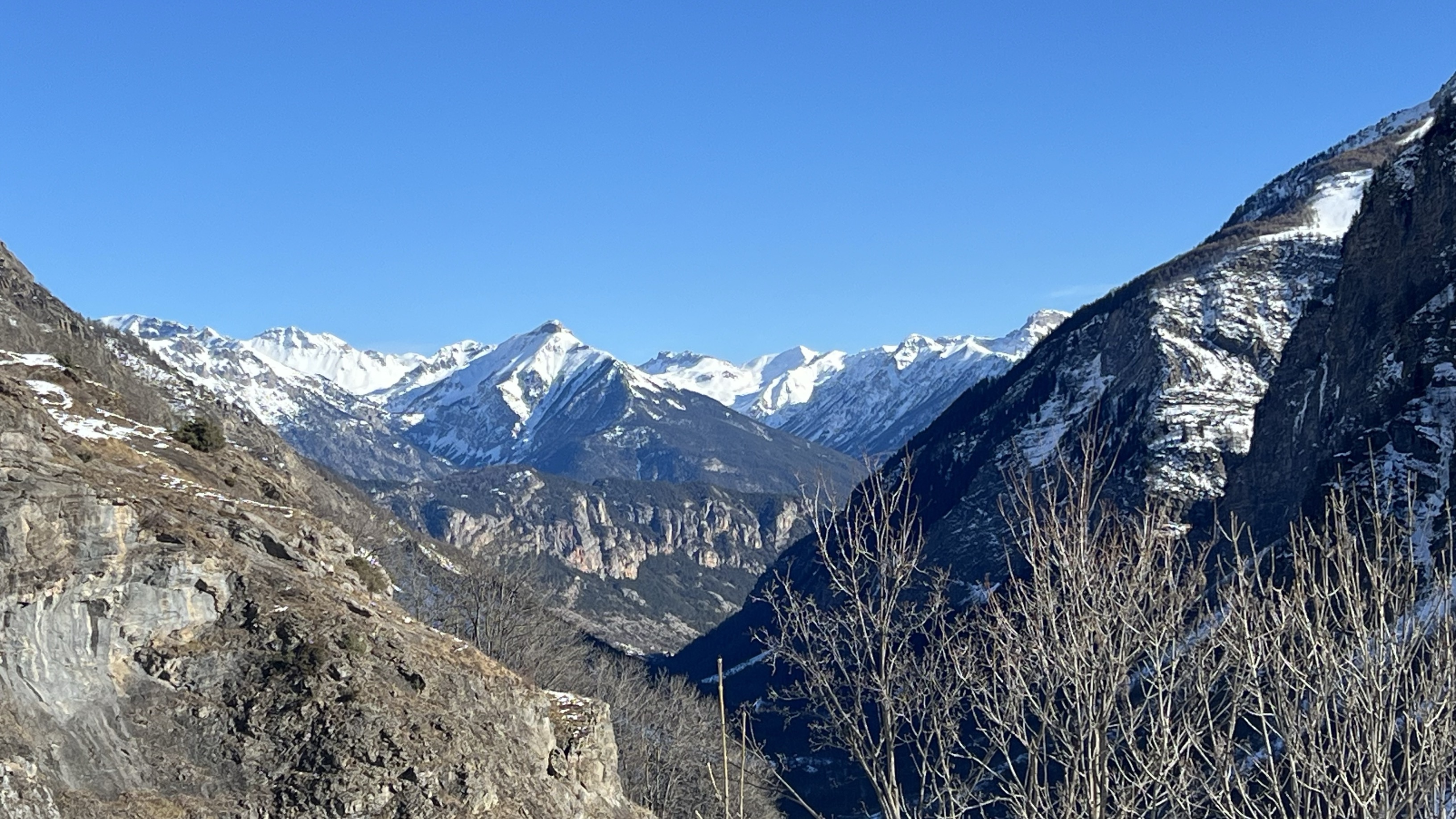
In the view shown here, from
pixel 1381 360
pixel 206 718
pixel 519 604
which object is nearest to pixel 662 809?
pixel 519 604

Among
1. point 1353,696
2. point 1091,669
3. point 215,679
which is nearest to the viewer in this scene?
point 1353,696

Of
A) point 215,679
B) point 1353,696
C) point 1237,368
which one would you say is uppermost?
point 1237,368

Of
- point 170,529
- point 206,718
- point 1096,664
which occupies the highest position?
point 170,529

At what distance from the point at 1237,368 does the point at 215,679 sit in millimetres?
Answer: 152605

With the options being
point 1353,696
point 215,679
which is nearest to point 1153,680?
point 1353,696

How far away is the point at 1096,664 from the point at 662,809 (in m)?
61.6

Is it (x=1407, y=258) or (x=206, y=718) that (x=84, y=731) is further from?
(x=1407, y=258)

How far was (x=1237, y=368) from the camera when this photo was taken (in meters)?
160

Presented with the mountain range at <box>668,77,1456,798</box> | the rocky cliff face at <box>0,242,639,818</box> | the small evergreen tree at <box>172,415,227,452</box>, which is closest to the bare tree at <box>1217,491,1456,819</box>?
the mountain range at <box>668,77,1456,798</box>

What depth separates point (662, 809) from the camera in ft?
234

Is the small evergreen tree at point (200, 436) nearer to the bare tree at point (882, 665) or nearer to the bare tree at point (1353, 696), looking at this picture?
the bare tree at point (882, 665)

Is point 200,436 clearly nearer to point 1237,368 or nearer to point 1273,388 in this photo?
point 1273,388

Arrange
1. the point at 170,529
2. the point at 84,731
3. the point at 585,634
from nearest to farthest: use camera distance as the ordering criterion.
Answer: the point at 84,731, the point at 170,529, the point at 585,634

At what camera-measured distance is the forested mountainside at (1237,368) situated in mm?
92875
